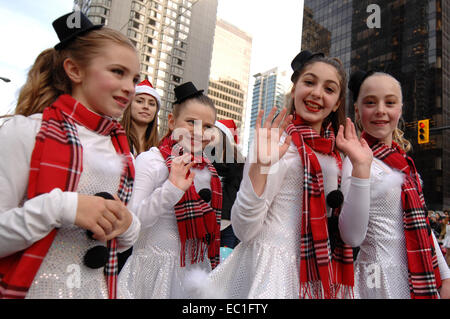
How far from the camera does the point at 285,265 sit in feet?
5.07

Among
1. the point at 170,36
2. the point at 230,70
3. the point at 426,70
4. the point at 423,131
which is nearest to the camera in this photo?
the point at 423,131

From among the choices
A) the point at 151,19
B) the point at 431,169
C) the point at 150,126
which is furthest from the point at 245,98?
the point at 150,126

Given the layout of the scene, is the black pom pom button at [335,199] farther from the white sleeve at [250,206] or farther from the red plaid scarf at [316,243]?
the white sleeve at [250,206]

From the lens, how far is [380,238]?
180 cm

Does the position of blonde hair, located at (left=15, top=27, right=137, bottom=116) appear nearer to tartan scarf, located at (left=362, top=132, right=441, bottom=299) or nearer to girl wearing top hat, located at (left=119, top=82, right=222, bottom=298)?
girl wearing top hat, located at (left=119, top=82, right=222, bottom=298)

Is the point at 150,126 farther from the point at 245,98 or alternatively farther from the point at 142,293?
the point at 245,98

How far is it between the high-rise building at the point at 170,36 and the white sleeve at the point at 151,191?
44.5 m

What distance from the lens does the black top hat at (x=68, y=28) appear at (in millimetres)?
1463

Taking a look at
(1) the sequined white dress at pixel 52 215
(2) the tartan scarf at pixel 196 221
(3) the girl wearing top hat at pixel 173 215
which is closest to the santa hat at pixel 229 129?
(3) the girl wearing top hat at pixel 173 215

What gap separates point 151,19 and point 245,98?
46614 millimetres

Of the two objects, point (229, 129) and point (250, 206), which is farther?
point (229, 129)

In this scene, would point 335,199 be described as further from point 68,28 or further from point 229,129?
point 229,129

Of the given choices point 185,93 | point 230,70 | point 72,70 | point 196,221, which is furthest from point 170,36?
point 72,70

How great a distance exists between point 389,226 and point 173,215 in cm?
143
